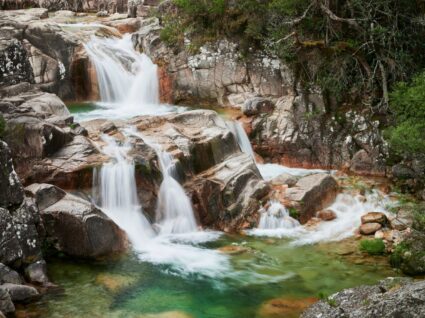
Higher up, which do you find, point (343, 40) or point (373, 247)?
point (343, 40)

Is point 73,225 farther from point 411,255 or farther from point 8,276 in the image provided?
point 411,255

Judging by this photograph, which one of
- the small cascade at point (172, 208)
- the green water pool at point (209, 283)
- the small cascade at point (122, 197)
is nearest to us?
the green water pool at point (209, 283)

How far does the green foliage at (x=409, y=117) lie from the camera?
11.7 metres


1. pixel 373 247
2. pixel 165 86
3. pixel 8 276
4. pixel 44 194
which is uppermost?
pixel 165 86

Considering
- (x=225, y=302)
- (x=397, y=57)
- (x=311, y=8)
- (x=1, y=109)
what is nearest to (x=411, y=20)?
(x=397, y=57)

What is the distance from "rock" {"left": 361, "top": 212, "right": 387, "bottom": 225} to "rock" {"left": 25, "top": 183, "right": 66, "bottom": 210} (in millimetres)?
7182

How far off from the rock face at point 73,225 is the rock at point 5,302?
7.97ft

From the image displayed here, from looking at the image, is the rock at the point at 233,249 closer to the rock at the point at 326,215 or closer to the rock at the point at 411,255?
the rock at the point at 326,215

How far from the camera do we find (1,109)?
1191 centimetres

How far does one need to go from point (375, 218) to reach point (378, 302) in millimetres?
6085

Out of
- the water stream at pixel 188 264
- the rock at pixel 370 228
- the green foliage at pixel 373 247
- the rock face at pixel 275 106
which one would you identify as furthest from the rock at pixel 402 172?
the green foliage at pixel 373 247

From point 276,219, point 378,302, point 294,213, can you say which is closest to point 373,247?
point 294,213

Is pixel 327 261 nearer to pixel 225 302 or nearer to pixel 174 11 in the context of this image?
pixel 225 302

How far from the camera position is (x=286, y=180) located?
46.3ft
